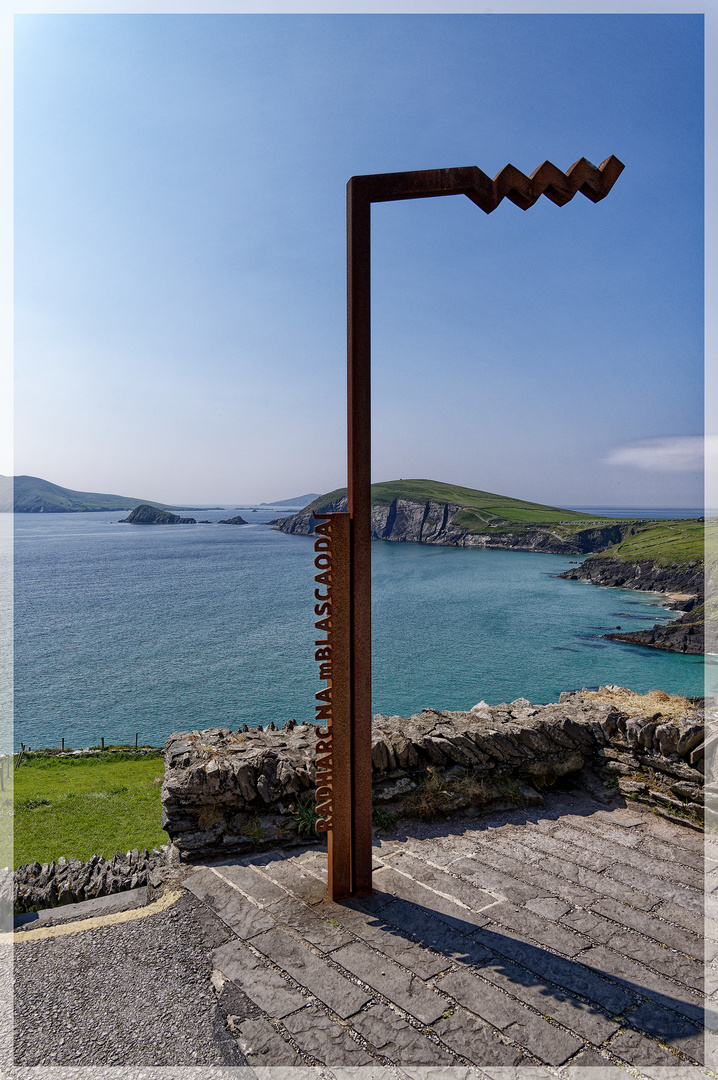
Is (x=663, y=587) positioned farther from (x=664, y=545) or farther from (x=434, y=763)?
(x=434, y=763)

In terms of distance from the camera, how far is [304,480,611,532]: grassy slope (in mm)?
165125

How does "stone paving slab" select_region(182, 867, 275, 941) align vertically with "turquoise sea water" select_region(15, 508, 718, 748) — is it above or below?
above

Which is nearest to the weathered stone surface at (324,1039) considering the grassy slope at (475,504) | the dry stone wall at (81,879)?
the dry stone wall at (81,879)

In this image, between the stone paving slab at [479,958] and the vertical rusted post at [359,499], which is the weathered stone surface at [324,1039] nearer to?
the stone paving slab at [479,958]

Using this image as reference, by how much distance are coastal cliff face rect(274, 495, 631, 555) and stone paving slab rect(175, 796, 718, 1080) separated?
12516 centimetres

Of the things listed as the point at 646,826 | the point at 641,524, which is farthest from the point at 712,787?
the point at 641,524

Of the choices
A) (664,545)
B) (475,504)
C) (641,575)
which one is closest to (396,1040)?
(641,575)

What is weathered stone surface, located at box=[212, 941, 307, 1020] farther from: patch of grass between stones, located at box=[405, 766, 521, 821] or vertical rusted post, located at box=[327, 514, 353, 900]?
patch of grass between stones, located at box=[405, 766, 521, 821]

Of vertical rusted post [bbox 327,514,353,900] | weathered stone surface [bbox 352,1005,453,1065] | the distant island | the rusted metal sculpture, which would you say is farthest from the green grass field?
the distant island

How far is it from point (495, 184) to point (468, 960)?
5589 mm

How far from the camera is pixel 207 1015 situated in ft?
11.1

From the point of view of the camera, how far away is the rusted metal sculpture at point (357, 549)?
4438mm

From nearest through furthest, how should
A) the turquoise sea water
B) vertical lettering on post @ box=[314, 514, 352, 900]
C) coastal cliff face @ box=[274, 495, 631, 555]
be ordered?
vertical lettering on post @ box=[314, 514, 352, 900]
the turquoise sea water
coastal cliff face @ box=[274, 495, 631, 555]

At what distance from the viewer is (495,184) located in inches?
176
